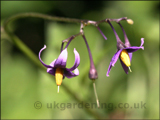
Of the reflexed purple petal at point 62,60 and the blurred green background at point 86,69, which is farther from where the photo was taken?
the blurred green background at point 86,69

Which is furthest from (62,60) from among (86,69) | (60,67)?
(86,69)

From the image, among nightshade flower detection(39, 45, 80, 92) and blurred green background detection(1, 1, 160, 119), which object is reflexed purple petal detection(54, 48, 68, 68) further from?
blurred green background detection(1, 1, 160, 119)

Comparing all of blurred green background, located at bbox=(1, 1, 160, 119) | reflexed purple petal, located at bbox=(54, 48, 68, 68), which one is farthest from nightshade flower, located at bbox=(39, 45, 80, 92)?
blurred green background, located at bbox=(1, 1, 160, 119)

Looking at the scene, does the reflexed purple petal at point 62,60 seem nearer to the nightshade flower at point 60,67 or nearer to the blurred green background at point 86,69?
the nightshade flower at point 60,67

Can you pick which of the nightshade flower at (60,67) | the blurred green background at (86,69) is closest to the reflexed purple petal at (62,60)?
the nightshade flower at (60,67)

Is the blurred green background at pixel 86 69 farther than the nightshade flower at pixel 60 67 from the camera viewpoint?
Yes

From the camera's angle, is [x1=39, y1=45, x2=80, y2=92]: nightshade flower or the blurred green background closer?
[x1=39, y1=45, x2=80, y2=92]: nightshade flower
